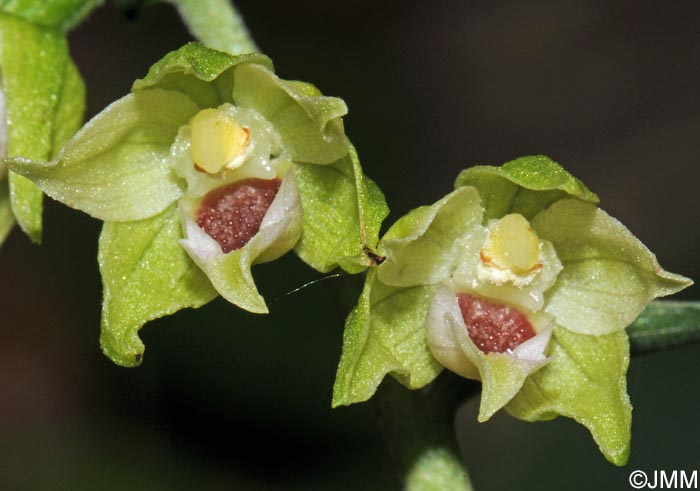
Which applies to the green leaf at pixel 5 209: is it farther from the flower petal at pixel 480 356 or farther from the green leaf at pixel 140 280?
the flower petal at pixel 480 356

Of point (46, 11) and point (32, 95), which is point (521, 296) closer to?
point (32, 95)

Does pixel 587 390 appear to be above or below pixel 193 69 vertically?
below

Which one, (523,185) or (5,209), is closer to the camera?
(523,185)

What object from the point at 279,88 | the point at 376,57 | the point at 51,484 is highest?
the point at 279,88

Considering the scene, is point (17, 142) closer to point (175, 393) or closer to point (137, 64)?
point (175, 393)

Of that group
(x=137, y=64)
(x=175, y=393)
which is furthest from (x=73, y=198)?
(x=137, y=64)

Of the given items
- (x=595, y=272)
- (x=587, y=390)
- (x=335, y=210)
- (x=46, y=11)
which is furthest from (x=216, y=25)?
(x=587, y=390)
